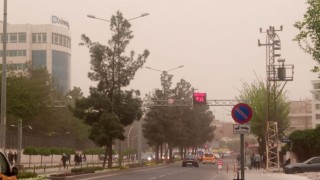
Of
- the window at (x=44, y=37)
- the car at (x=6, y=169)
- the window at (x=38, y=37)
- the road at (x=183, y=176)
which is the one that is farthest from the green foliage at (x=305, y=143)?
the window at (x=38, y=37)

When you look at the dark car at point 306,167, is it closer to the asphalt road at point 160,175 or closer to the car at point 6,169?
the asphalt road at point 160,175

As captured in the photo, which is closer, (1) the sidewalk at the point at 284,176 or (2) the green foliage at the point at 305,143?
(1) the sidewalk at the point at 284,176

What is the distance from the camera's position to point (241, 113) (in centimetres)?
→ 1805

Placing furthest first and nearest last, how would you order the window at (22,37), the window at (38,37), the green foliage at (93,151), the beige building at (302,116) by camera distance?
the beige building at (302,116)
the window at (38,37)
the window at (22,37)
the green foliage at (93,151)

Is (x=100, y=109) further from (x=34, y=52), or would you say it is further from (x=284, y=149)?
(x=34, y=52)

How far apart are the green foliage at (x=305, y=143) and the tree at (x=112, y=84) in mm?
15137

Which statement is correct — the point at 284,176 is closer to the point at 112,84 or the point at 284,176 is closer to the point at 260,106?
the point at 112,84

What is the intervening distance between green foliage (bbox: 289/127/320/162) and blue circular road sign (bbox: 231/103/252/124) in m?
39.2

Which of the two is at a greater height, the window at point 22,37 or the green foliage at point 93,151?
the window at point 22,37

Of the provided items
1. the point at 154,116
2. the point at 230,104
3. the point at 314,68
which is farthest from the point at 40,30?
the point at 314,68

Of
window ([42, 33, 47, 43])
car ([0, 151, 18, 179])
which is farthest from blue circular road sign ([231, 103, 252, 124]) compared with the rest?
window ([42, 33, 47, 43])

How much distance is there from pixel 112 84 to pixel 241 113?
36979mm

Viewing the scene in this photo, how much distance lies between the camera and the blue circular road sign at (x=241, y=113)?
18.0 meters

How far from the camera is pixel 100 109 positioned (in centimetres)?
5366
